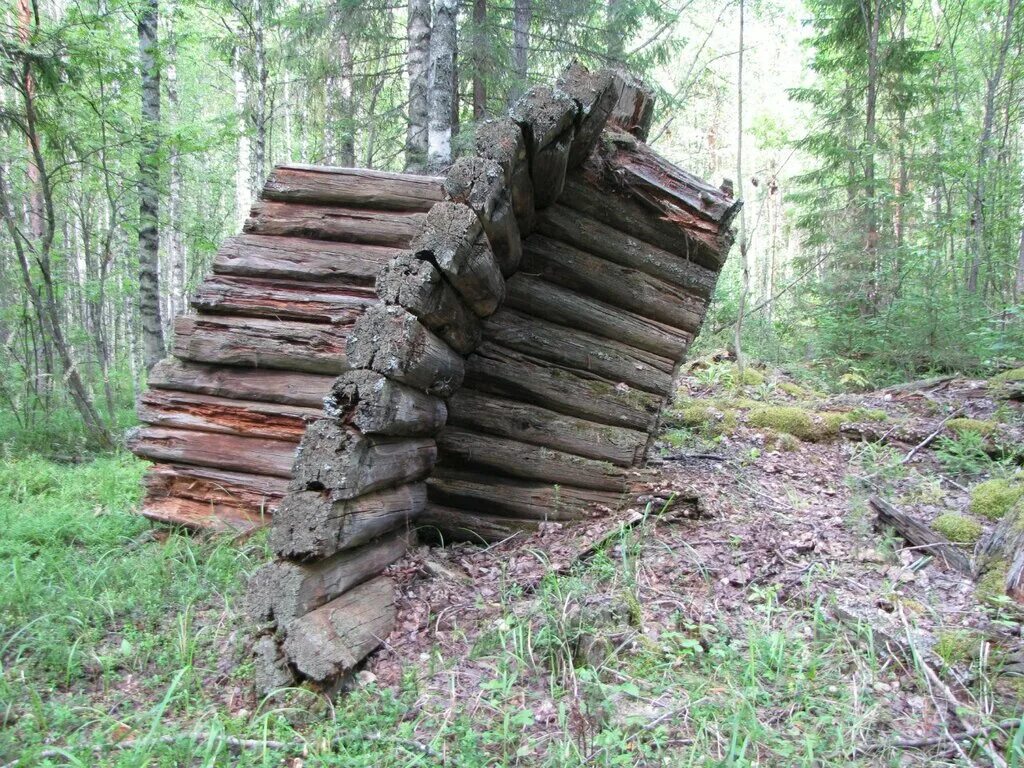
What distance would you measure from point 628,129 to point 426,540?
375cm

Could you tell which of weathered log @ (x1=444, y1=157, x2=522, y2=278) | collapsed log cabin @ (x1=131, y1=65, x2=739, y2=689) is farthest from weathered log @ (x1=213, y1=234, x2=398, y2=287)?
weathered log @ (x1=444, y1=157, x2=522, y2=278)

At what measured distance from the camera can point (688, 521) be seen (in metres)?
4.34

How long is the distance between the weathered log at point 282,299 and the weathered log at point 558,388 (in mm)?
1054

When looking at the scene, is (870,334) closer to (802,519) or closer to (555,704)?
(802,519)

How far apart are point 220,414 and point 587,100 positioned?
139 inches

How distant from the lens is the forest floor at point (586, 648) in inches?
93.8

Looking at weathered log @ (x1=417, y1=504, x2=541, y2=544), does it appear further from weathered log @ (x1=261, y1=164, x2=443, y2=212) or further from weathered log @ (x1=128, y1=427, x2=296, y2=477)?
weathered log @ (x1=261, y1=164, x2=443, y2=212)

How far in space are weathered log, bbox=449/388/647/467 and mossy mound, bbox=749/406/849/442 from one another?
2657 millimetres

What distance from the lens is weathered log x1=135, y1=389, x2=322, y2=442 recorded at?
473 cm

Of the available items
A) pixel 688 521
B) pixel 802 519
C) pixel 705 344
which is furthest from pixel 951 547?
pixel 705 344

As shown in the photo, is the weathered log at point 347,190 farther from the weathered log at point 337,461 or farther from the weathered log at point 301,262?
the weathered log at point 337,461

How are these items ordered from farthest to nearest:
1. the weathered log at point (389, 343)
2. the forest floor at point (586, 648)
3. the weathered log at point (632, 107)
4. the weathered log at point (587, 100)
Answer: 1. the weathered log at point (632, 107)
2. the weathered log at point (587, 100)
3. the weathered log at point (389, 343)
4. the forest floor at point (586, 648)

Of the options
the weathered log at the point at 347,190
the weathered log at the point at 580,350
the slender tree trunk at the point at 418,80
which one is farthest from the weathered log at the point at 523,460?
the slender tree trunk at the point at 418,80

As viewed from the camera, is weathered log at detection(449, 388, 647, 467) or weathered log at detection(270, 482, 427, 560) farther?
weathered log at detection(449, 388, 647, 467)
